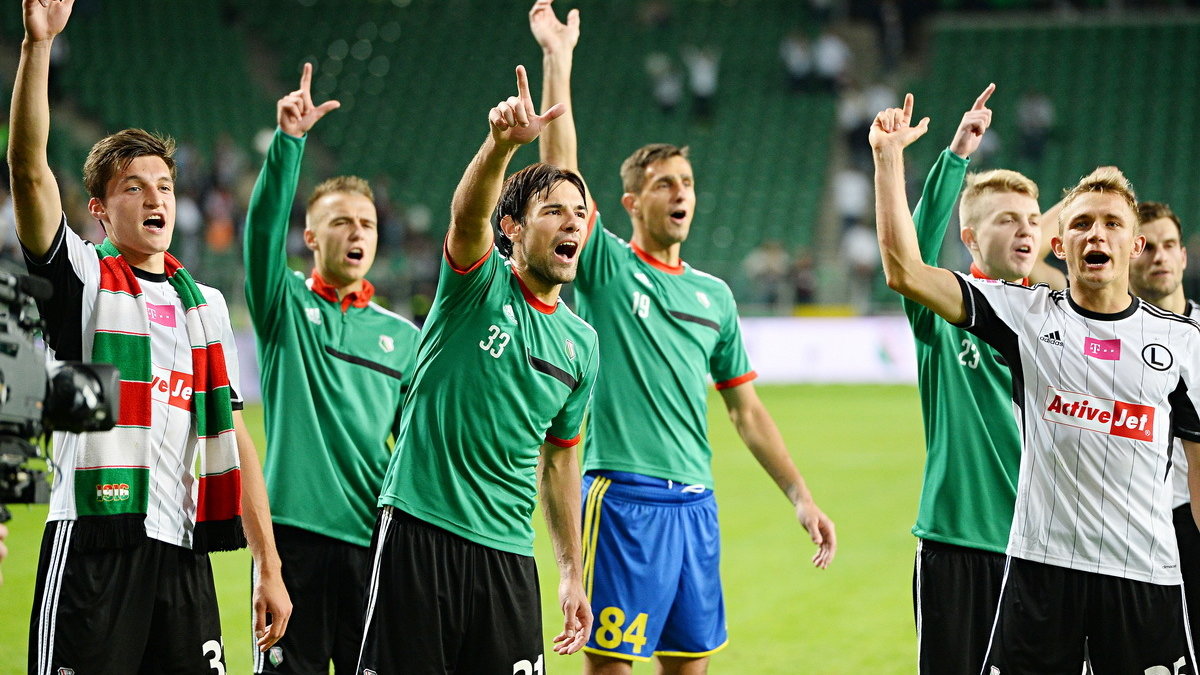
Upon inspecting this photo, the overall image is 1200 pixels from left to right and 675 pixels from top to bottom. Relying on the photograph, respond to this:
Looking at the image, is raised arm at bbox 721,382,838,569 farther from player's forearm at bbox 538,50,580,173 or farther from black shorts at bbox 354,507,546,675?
black shorts at bbox 354,507,546,675

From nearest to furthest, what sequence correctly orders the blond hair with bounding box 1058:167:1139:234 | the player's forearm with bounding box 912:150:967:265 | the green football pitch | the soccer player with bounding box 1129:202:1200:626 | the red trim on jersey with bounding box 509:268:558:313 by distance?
the red trim on jersey with bounding box 509:268:558:313 < the blond hair with bounding box 1058:167:1139:234 < the player's forearm with bounding box 912:150:967:265 < the soccer player with bounding box 1129:202:1200:626 < the green football pitch

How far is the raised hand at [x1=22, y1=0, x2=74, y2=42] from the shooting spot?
3381 millimetres

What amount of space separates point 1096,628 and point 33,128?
3.44 meters

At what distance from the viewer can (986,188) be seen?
509 centimetres

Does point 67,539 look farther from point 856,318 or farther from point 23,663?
point 856,318

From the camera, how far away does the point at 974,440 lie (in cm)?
475

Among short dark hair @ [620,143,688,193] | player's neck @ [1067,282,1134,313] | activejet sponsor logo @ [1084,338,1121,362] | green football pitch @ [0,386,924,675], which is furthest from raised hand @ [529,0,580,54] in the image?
green football pitch @ [0,386,924,675]

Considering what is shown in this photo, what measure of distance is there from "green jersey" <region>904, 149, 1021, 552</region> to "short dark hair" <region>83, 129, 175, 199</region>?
8.91 feet

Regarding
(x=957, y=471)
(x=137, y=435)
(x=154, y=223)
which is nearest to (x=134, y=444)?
(x=137, y=435)

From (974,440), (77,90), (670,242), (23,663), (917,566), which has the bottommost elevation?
(23,663)

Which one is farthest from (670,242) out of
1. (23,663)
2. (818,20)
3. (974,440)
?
(818,20)

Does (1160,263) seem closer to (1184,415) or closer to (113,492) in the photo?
(1184,415)

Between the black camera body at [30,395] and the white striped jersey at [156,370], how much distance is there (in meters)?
0.50

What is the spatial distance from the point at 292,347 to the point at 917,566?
2.50m
